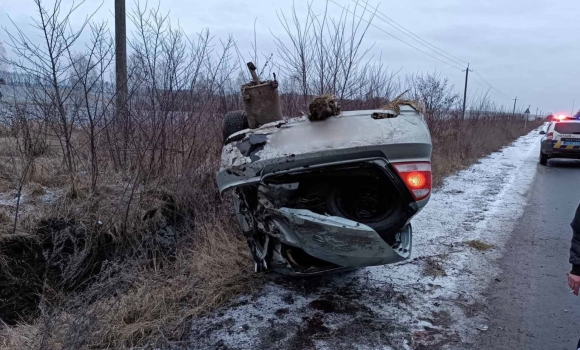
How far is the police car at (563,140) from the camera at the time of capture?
12.4 metres

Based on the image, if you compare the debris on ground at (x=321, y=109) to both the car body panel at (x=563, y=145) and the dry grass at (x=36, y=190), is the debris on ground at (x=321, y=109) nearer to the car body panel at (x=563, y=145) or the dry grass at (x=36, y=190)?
the dry grass at (x=36, y=190)

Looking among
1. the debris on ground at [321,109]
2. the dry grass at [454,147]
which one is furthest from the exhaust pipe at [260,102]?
the dry grass at [454,147]

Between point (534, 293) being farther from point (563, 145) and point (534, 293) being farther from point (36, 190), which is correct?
point (563, 145)

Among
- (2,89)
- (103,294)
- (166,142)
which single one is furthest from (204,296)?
(2,89)

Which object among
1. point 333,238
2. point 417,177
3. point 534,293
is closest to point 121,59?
point 333,238

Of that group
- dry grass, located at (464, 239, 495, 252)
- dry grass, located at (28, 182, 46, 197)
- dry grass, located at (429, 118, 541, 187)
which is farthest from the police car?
dry grass, located at (28, 182, 46, 197)

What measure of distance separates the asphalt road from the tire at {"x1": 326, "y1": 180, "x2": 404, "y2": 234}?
1.01 m

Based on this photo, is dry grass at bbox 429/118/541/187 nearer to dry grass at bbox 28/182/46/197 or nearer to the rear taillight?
the rear taillight

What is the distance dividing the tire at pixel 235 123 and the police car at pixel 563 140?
12.5 m

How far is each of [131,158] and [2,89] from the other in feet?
8.08

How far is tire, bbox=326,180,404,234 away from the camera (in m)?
2.90

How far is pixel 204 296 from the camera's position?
3.23 meters

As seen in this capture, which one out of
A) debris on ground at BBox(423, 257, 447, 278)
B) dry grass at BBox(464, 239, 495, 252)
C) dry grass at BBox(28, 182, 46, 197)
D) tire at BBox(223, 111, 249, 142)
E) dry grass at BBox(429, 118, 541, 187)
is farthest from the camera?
dry grass at BBox(429, 118, 541, 187)

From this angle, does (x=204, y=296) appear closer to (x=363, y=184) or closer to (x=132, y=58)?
(x=363, y=184)
